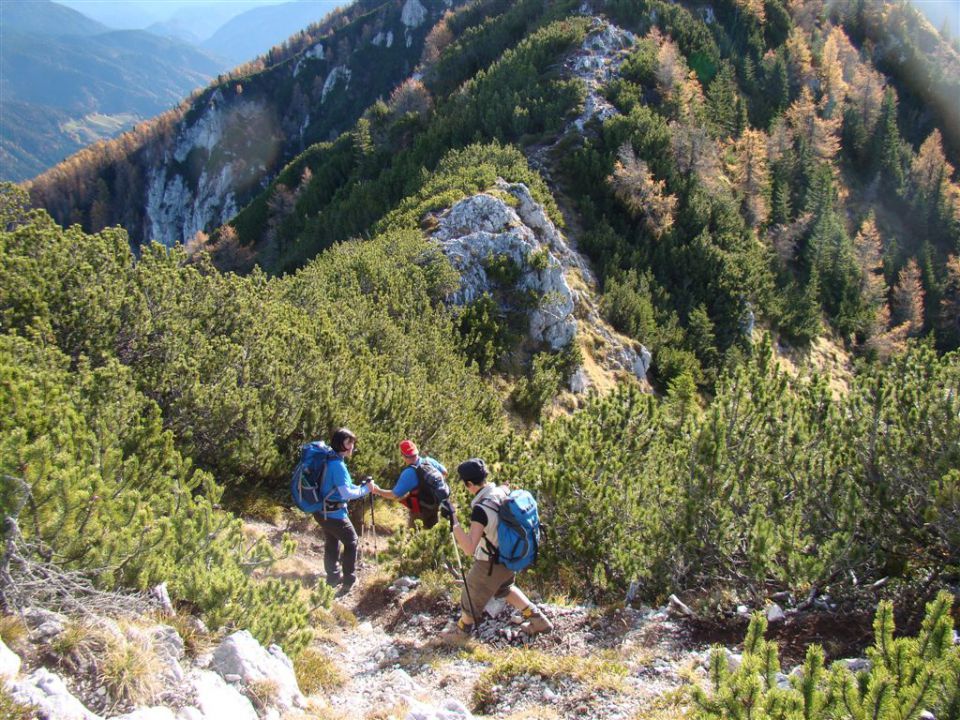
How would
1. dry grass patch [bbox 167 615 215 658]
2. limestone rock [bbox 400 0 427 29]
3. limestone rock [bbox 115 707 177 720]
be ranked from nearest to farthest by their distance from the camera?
limestone rock [bbox 115 707 177 720], dry grass patch [bbox 167 615 215 658], limestone rock [bbox 400 0 427 29]

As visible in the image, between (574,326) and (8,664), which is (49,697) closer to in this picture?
(8,664)

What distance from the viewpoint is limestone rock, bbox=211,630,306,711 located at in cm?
383

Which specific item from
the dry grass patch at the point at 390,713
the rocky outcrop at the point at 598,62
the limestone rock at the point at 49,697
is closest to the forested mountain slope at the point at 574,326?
the rocky outcrop at the point at 598,62

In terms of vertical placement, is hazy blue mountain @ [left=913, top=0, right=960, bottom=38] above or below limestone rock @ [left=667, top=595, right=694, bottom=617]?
above

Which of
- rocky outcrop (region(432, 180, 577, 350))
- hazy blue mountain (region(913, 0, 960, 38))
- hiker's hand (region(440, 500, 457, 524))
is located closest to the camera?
hiker's hand (region(440, 500, 457, 524))

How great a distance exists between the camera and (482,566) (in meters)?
5.25

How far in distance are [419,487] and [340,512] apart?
849mm

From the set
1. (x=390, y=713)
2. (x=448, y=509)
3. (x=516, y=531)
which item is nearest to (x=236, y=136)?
(x=448, y=509)

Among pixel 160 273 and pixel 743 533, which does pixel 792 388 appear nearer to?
pixel 743 533

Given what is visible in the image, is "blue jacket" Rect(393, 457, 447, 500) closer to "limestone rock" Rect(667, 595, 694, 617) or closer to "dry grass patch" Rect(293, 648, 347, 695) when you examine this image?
"dry grass patch" Rect(293, 648, 347, 695)

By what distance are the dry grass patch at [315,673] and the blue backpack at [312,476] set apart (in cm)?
158

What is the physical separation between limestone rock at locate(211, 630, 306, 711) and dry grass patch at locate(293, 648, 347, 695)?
32cm

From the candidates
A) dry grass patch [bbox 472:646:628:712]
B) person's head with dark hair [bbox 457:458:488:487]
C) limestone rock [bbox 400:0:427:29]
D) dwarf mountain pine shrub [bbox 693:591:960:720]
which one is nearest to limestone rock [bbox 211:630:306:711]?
dry grass patch [bbox 472:646:628:712]

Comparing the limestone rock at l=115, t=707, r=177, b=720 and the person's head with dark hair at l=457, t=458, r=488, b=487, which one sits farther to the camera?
the person's head with dark hair at l=457, t=458, r=488, b=487
